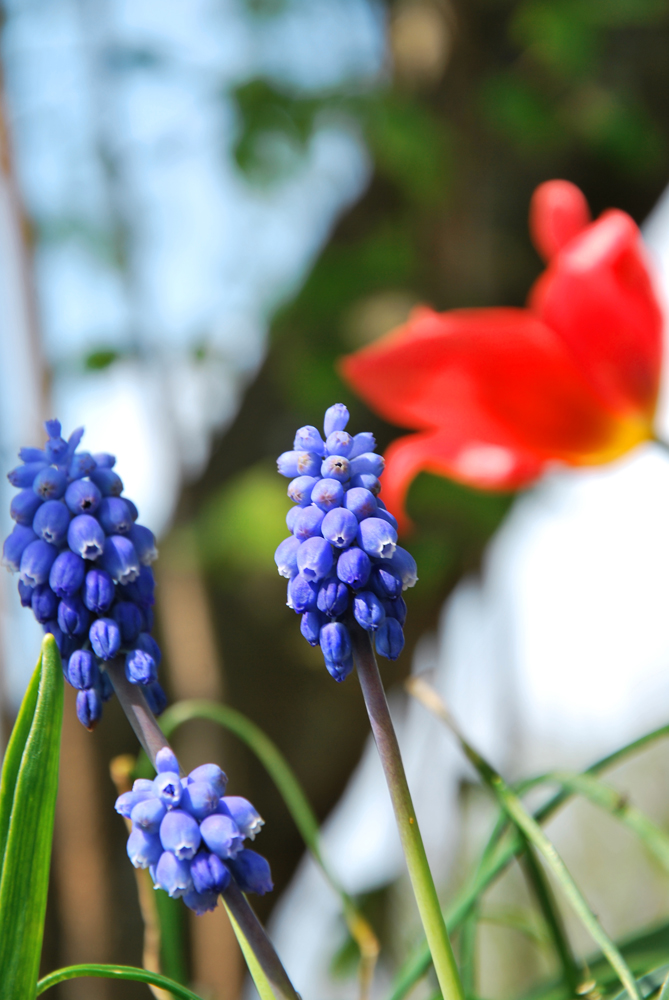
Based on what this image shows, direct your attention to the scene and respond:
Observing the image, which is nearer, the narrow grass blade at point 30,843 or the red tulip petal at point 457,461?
the narrow grass blade at point 30,843

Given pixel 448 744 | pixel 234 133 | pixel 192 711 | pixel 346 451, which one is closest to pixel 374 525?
pixel 346 451

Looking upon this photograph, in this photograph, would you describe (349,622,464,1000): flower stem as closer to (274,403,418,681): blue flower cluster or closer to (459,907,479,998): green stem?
(274,403,418,681): blue flower cluster

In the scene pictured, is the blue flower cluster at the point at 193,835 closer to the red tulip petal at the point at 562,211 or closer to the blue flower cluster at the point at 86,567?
the blue flower cluster at the point at 86,567

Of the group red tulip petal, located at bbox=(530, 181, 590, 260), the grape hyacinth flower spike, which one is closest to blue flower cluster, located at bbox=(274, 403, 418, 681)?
the grape hyacinth flower spike

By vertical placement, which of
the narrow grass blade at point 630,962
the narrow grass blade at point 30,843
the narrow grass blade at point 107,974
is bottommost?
the narrow grass blade at point 630,962

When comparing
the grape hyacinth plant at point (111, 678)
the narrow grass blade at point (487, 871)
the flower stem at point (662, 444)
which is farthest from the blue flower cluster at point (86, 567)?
the flower stem at point (662, 444)

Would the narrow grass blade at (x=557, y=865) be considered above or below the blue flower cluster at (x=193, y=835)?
below

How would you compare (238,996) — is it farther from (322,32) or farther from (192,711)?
(322,32)
